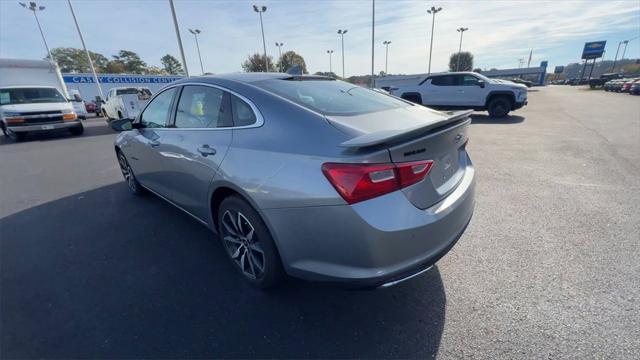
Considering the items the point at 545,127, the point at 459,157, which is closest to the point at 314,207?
the point at 459,157

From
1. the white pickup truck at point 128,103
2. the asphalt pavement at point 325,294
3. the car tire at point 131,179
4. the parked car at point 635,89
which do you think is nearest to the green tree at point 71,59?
the white pickup truck at point 128,103

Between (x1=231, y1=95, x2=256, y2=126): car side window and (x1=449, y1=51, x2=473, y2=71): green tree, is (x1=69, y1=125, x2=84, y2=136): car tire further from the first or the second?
(x1=449, y1=51, x2=473, y2=71): green tree

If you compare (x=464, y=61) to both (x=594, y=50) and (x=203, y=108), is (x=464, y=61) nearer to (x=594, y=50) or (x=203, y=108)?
(x=594, y=50)

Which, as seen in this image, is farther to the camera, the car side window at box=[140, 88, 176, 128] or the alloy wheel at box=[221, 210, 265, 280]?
the car side window at box=[140, 88, 176, 128]

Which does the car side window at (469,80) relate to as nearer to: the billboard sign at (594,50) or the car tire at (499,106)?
the car tire at (499,106)

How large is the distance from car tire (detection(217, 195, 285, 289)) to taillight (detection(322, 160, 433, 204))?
76 cm

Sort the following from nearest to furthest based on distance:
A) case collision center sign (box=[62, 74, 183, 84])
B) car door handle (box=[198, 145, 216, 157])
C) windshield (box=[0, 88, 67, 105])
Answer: car door handle (box=[198, 145, 216, 157]) < windshield (box=[0, 88, 67, 105]) < case collision center sign (box=[62, 74, 183, 84])

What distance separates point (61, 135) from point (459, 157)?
49.3 feet

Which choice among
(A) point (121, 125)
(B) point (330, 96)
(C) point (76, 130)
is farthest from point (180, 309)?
(C) point (76, 130)

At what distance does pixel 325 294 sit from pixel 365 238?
0.96 meters

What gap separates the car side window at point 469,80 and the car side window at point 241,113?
40.5 ft

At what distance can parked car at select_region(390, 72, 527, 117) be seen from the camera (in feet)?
37.3

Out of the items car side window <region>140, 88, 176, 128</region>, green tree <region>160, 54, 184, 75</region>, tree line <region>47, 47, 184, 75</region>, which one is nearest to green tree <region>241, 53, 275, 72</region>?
tree line <region>47, 47, 184, 75</region>

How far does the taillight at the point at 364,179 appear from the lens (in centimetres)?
163
